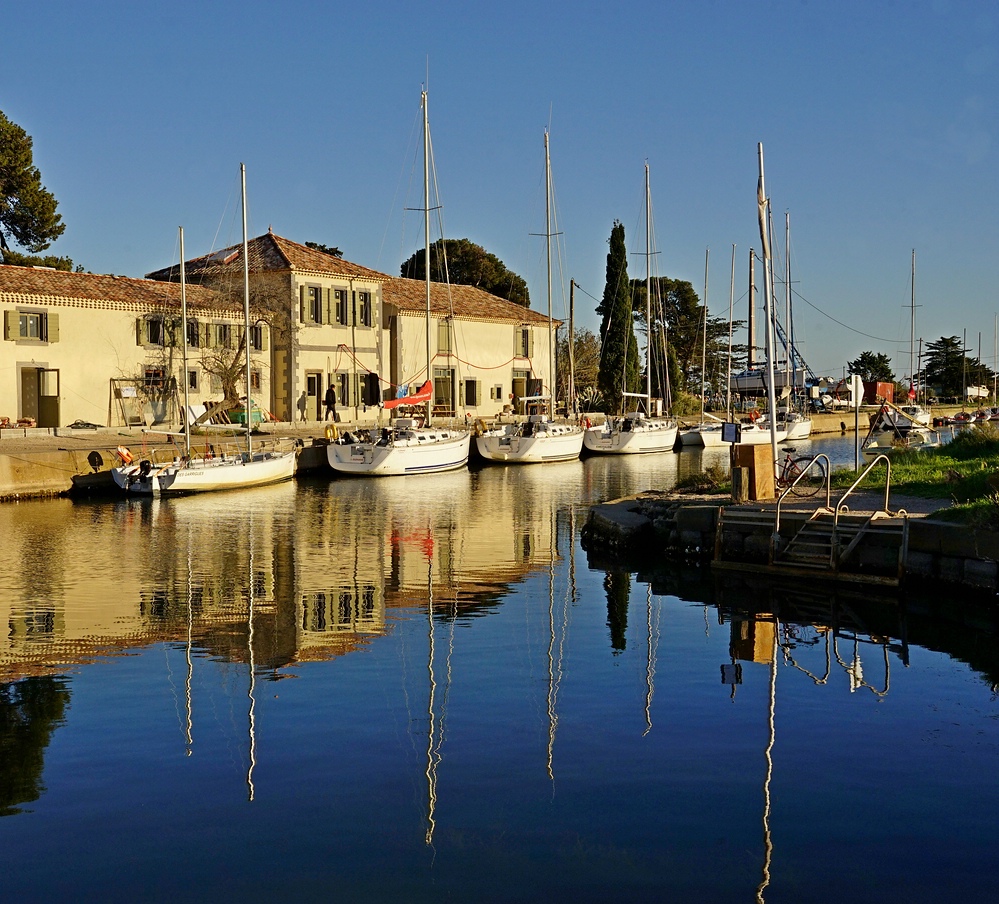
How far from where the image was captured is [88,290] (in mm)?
46250

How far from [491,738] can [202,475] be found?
26370 millimetres

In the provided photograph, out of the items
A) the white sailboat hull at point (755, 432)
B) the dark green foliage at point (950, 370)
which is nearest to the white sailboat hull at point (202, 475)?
the white sailboat hull at point (755, 432)

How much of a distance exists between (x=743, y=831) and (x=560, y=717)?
3.16 metres

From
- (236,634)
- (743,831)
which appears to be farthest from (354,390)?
(743,831)

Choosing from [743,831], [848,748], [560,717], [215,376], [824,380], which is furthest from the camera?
[824,380]

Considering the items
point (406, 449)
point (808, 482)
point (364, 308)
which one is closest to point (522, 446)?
point (406, 449)

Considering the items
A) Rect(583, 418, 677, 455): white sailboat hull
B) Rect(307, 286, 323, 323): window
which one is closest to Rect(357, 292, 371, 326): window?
Rect(307, 286, 323, 323): window

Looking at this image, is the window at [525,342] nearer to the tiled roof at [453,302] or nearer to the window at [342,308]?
the tiled roof at [453,302]

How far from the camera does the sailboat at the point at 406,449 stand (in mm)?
41219

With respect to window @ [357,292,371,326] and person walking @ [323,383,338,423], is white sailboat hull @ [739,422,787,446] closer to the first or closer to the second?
window @ [357,292,371,326]

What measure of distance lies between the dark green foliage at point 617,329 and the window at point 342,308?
665 inches

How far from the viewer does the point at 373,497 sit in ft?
114

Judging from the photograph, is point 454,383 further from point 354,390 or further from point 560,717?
point 560,717

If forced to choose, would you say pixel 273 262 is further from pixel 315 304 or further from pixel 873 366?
pixel 873 366
